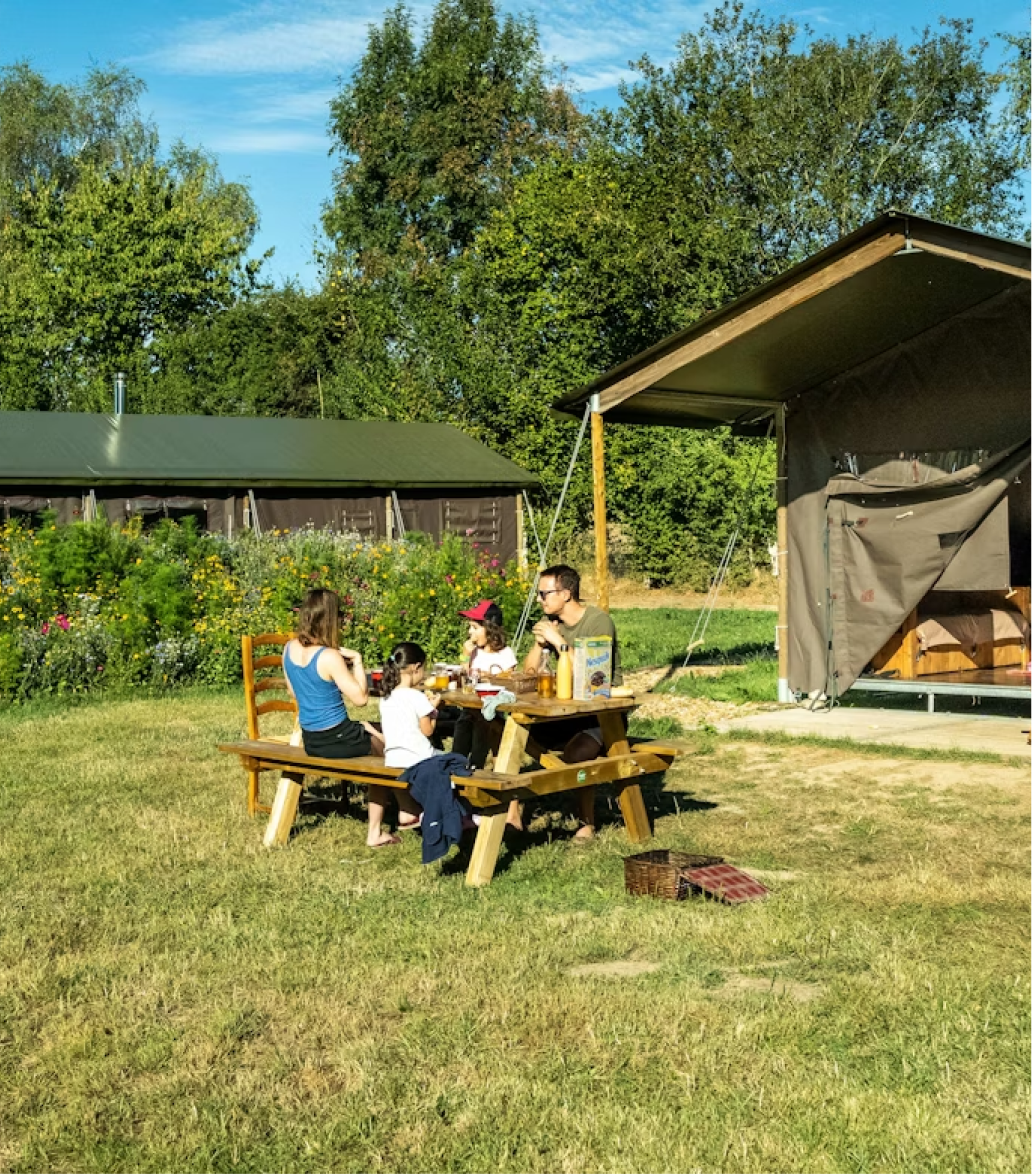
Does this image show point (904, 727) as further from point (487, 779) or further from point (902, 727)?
point (487, 779)

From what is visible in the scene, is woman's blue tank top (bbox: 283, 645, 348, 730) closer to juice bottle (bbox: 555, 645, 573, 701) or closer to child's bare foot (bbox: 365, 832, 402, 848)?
child's bare foot (bbox: 365, 832, 402, 848)

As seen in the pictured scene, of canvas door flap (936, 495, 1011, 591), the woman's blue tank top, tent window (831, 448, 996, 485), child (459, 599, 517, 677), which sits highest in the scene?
tent window (831, 448, 996, 485)

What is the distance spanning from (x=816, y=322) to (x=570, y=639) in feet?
14.4

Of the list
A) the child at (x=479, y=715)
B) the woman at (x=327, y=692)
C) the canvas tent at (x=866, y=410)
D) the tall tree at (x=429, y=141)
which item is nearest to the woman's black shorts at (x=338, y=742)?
the woman at (x=327, y=692)

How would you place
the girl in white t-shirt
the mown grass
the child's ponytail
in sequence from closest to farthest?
1. the girl in white t-shirt
2. the child's ponytail
3. the mown grass

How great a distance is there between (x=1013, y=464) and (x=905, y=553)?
108cm

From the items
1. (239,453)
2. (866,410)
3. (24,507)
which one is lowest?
(24,507)

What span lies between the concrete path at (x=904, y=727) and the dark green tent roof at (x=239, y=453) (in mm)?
13590

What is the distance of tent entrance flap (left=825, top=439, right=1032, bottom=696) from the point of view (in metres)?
11.2

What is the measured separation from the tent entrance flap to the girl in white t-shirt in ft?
18.9

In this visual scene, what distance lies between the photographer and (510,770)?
6.77 m

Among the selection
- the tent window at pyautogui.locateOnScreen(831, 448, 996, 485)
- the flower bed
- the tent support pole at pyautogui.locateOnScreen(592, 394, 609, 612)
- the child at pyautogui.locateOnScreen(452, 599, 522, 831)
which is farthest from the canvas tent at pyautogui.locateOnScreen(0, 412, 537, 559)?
the child at pyautogui.locateOnScreen(452, 599, 522, 831)

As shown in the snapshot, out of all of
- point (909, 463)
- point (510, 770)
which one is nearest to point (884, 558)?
point (909, 463)

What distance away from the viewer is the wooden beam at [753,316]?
980 centimetres
